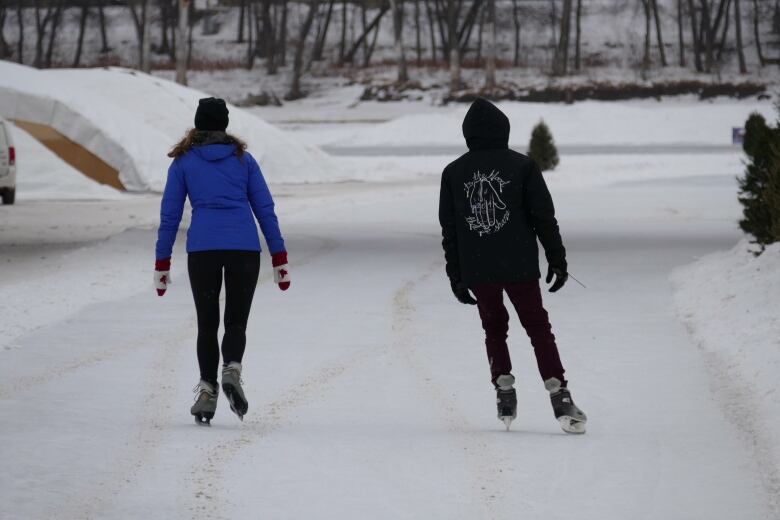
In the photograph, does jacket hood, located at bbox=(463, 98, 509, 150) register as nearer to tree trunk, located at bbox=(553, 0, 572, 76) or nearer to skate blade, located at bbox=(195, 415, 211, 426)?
skate blade, located at bbox=(195, 415, 211, 426)

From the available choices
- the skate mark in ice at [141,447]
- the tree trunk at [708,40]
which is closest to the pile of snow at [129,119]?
the skate mark in ice at [141,447]

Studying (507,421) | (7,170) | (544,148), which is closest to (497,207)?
(507,421)

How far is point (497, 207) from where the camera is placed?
22.7ft

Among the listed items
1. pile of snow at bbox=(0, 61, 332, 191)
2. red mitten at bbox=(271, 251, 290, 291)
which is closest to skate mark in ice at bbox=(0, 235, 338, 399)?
red mitten at bbox=(271, 251, 290, 291)

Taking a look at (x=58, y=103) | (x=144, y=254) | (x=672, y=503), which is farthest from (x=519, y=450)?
(x=58, y=103)

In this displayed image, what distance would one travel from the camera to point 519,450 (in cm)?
670

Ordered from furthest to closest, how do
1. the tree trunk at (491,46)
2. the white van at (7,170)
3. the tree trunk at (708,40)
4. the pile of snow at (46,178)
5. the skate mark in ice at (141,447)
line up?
the tree trunk at (708,40), the tree trunk at (491,46), the pile of snow at (46,178), the white van at (7,170), the skate mark in ice at (141,447)

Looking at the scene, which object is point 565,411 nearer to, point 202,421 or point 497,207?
point 497,207

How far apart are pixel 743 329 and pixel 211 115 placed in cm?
463

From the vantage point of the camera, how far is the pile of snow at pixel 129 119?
32188mm

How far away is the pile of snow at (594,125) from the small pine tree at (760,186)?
3454 centimetres

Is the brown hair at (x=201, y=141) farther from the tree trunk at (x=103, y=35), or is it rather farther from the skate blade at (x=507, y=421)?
the tree trunk at (x=103, y=35)

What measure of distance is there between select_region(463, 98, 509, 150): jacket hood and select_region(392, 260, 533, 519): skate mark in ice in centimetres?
140

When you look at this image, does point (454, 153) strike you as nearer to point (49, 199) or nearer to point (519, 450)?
point (49, 199)
